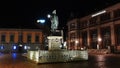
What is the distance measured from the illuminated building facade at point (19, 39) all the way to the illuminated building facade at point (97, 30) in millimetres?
15147

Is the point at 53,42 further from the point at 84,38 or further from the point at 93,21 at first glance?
the point at 84,38

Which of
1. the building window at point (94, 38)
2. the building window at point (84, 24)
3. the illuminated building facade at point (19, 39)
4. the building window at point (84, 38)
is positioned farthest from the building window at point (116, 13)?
the illuminated building facade at point (19, 39)

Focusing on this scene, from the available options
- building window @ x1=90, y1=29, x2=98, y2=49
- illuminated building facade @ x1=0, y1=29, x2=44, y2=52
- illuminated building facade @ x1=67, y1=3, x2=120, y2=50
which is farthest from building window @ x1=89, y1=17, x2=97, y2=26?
illuminated building facade @ x1=0, y1=29, x2=44, y2=52

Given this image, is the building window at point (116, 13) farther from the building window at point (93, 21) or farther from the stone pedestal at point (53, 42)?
the stone pedestal at point (53, 42)

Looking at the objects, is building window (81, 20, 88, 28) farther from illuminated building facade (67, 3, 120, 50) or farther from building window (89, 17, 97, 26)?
building window (89, 17, 97, 26)

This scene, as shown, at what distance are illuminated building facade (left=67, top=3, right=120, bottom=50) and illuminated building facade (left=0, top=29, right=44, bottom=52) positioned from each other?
1515 centimetres

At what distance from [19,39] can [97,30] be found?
1229 inches

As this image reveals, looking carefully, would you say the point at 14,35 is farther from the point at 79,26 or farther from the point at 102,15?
the point at 102,15

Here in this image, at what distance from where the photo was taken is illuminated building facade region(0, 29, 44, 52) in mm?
80938

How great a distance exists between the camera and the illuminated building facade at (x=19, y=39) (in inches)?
3187

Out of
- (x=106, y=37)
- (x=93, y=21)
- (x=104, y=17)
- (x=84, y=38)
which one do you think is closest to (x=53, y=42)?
(x=106, y=37)

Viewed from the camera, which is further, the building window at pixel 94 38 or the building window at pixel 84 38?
the building window at pixel 84 38

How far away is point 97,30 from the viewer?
2766 inches

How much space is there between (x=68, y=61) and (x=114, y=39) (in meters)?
38.1
